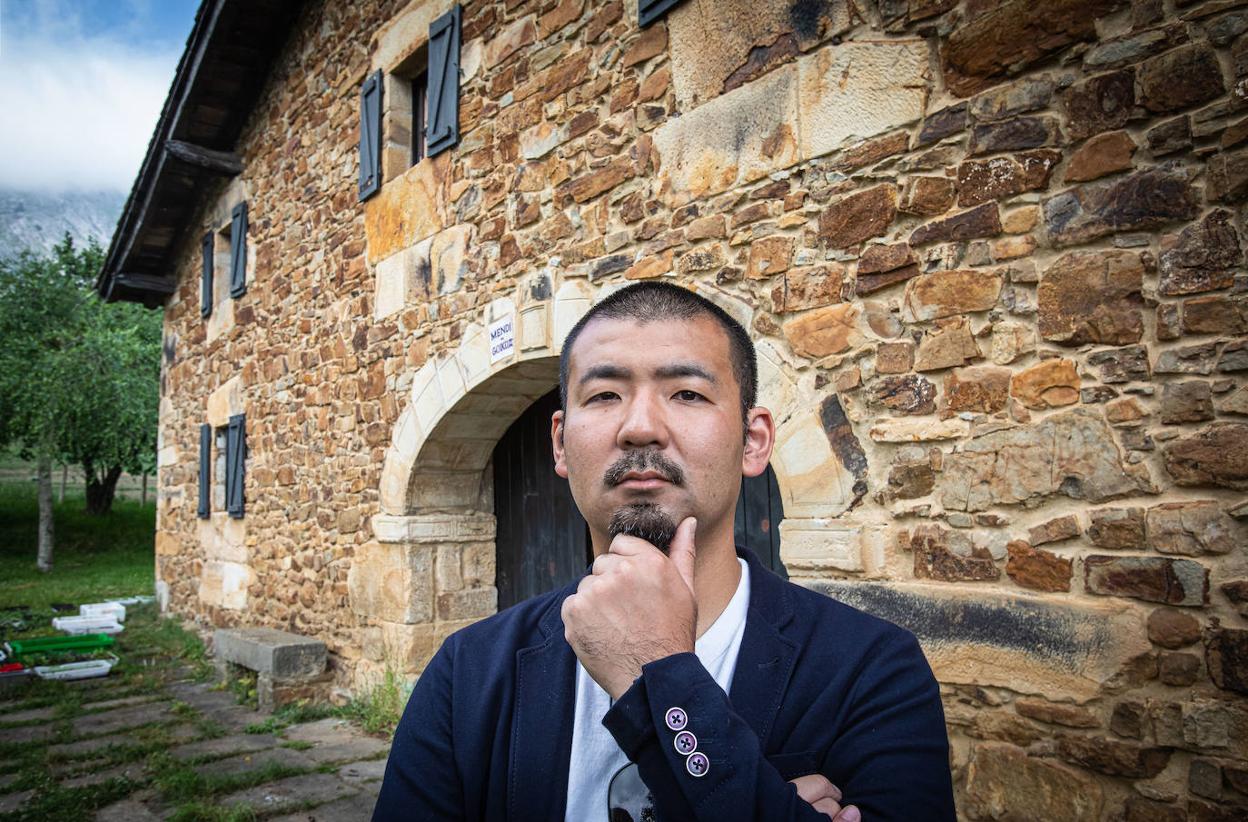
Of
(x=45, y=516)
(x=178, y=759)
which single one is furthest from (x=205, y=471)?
(x=45, y=516)

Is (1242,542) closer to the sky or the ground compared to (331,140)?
closer to the ground

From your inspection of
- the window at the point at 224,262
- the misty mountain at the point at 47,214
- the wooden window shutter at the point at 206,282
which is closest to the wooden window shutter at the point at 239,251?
the window at the point at 224,262

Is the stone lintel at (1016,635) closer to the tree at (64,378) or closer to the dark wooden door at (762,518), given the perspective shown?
the dark wooden door at (762,518)

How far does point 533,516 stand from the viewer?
15.6 ft

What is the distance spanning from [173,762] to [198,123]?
563cm

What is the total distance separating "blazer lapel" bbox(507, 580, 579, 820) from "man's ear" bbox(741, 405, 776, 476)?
47 cm

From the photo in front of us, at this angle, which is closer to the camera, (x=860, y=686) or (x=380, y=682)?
(x=860, y=686)

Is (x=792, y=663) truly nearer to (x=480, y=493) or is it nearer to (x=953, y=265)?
(x=953, y=265)

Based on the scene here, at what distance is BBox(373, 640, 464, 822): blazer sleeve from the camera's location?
1.23m

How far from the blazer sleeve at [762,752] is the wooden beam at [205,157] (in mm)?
7628

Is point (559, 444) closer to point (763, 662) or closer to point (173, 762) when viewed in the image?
point (763, 662)

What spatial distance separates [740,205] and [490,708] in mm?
2201

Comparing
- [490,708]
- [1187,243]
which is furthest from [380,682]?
[1187,243]

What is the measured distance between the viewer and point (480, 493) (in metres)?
4.92
